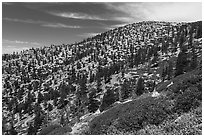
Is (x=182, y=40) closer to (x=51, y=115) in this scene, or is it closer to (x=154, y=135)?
(x=51, y=115)

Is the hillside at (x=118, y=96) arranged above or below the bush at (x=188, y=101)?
below

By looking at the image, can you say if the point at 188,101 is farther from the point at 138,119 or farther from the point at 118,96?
the point at 118,96

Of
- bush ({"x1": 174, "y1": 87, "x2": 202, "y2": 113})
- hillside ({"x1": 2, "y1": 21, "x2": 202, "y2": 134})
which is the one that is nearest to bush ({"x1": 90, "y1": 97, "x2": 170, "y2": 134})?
hillside ({"x1": 2, "y1": 21, "x2": 202, "y2": 134})

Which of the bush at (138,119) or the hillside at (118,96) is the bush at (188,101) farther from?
the bush at (138,119)

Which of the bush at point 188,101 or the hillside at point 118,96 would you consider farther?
the hillside at point 118,96

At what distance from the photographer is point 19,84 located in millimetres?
189125

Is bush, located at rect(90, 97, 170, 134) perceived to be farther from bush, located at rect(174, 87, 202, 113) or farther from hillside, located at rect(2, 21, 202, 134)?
bush, located at rect(174, 87, 202, 113)

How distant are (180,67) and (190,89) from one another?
210 ft

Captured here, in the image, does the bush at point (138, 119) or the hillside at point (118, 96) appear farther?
the hillside at point (118, 96)

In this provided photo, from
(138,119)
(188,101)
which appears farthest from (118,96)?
(188,101)

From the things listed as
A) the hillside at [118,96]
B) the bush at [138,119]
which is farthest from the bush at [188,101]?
the bush at [138,119]

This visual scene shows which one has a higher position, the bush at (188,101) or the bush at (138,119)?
the bush at (188,101)

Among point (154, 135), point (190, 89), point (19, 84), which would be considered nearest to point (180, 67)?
point (190, 89)

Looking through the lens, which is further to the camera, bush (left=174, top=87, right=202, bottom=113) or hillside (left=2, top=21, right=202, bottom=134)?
hillside (left=2, top=21, right=202, bottom=134)
